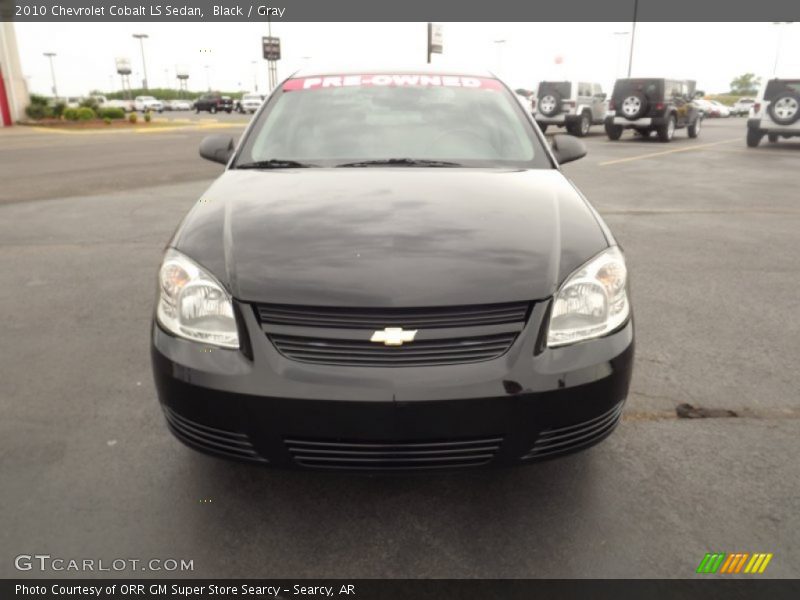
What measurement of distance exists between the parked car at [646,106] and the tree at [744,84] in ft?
375

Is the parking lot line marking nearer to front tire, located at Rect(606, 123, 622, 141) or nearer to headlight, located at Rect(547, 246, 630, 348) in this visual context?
front tire, located at Rect(606, 123, 622, 141)

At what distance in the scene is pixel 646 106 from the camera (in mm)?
20391

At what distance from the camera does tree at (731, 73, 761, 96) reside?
120 metres

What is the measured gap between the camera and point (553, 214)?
8.10 ft

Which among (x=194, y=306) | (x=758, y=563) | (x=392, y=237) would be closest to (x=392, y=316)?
(x=392, y=237)

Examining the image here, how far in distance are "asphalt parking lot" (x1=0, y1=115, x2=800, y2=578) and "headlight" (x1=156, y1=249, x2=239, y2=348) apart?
552 millimetres

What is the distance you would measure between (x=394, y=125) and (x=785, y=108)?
1791 cm

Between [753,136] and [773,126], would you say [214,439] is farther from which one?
[753,136]

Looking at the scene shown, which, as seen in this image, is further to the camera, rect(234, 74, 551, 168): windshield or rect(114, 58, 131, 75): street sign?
rect(114, 58, 131, 75): street sign

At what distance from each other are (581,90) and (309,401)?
25.4 metres

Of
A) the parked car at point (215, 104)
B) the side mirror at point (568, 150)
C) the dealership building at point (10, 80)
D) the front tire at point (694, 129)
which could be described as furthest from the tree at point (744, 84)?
the side mirror at point (568, 150)

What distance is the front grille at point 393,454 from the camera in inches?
77.3

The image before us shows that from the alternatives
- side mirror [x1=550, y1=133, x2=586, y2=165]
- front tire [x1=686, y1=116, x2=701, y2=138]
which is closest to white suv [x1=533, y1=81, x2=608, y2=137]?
front tire [x1=686, y1=116, x2=701, y2=138]

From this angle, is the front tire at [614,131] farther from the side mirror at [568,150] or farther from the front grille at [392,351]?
the front grille at [392,351]
